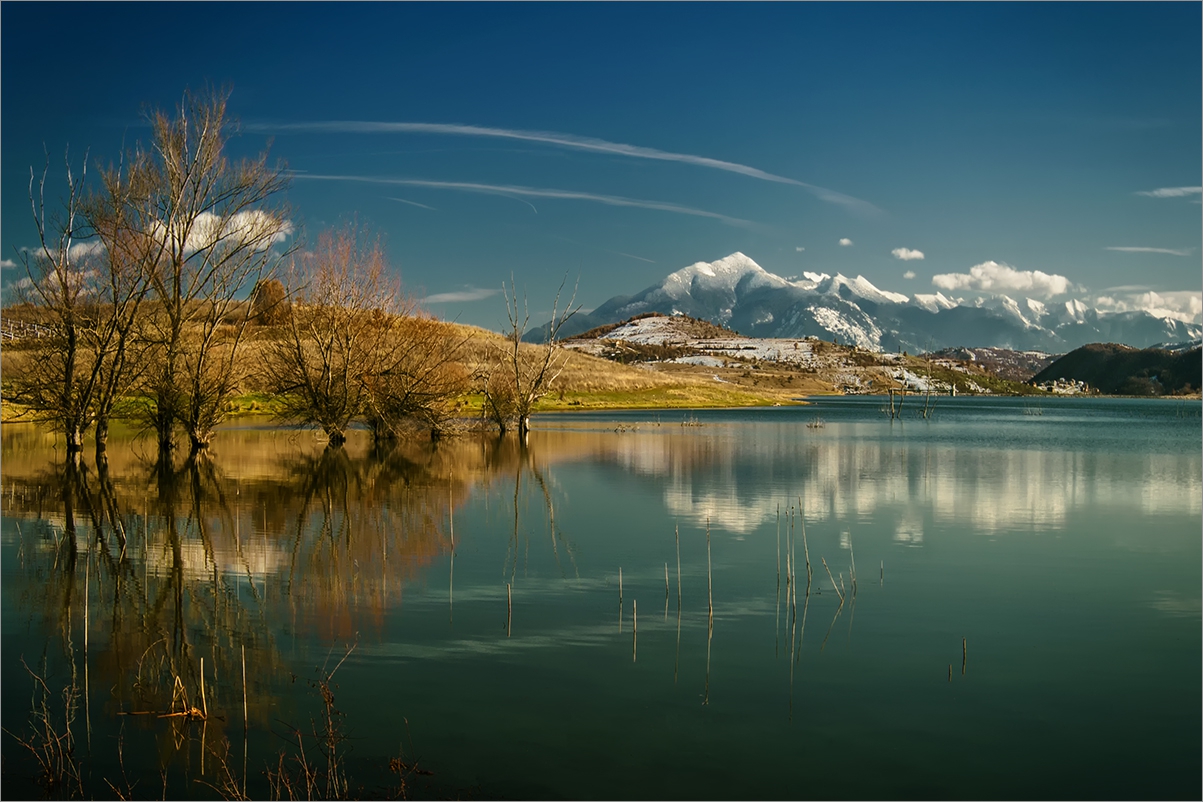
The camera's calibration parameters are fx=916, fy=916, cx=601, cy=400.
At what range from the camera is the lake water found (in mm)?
7578

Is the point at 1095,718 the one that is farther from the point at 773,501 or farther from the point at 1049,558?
the point at 773,501

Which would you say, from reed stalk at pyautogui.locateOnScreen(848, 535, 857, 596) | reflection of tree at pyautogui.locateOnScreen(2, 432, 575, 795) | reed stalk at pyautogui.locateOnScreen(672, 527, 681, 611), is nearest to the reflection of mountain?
reed stalk at pyautogui.locateOnScreen(672, 527, 681, 611)

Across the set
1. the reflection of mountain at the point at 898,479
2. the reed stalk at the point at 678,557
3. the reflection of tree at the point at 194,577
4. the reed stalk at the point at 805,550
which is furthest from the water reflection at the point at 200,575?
the reflection of mountain at the point at 898,479

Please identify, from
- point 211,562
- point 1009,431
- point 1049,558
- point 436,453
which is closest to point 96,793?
point 211,562

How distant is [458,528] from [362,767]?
38.3 ft

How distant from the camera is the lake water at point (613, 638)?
298 inches

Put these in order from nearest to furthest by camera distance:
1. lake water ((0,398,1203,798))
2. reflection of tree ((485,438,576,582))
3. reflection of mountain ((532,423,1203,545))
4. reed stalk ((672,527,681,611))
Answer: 1. lake water ((0,398,1203,798))
2. reed stalk ((672,527,681,611))
3. reflection of tree ((485,438,576,582))
4. reflection of mountain ((532,423,1203,545))

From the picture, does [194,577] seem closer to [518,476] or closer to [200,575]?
[200,575]

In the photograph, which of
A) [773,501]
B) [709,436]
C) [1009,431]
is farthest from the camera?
[1009,431]

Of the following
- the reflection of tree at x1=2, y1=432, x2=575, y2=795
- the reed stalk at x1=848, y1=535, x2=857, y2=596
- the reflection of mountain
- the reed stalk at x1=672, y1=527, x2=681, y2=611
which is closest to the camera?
the reflection of tree at x1=2, y1=432, x2=575, y2=795

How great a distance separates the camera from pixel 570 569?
15438 millimetres

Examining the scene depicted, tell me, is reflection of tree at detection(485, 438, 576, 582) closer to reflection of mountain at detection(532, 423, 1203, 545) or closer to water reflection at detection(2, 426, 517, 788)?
water reflection at detection(2, 426, 517, 788)

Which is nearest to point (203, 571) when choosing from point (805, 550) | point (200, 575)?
point (200, 575)

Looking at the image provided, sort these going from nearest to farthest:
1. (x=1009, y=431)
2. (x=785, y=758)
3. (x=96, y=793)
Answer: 1. (x=96, y=793)
2. (x=785, y=758)
3. (x=1009, y=431)
